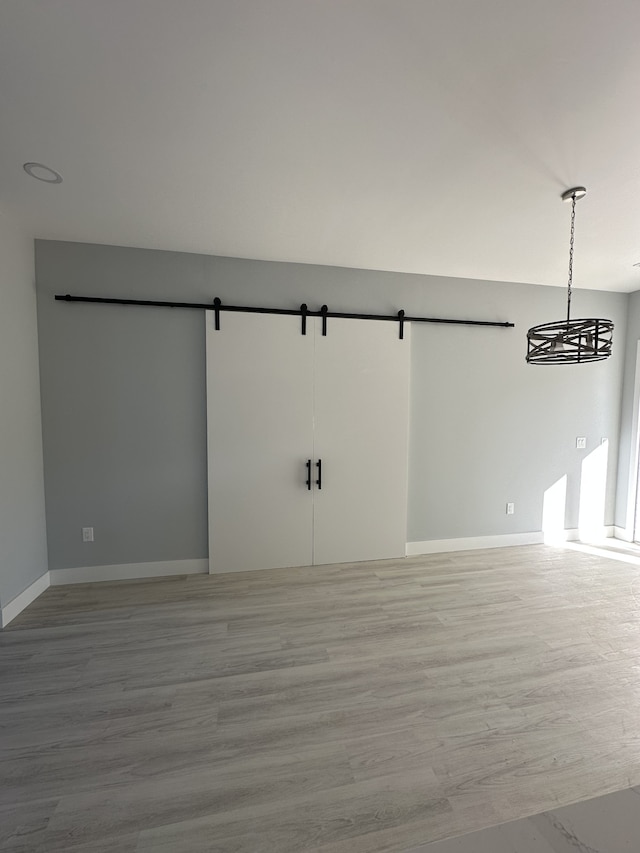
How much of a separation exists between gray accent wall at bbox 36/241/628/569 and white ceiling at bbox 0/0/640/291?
1.42 ft

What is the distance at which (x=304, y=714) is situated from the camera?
1808 millimetres

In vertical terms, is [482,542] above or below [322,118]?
below

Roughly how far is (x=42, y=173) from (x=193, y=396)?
1758 mm

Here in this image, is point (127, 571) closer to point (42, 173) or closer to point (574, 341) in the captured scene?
point (42, 173)

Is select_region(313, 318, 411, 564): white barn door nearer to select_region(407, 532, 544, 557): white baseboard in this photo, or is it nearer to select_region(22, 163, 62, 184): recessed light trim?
select_region(407, 532, 544, 557): white baseboard

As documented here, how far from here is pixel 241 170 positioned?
212cm

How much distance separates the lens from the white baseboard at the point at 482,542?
387cm

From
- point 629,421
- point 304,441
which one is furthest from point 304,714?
point 629,421

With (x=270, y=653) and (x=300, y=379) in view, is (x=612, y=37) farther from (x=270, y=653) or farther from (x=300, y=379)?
(x=270, y=653)

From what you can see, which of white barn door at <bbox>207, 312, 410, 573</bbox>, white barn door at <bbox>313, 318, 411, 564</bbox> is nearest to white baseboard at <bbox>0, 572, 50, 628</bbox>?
white barn door at <bbox>207, 312, 410, 573</bbox>

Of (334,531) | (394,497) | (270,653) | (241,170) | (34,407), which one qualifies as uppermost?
(241,170)

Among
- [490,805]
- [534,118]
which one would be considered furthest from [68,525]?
[534,118]

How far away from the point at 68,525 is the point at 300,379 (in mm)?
2393

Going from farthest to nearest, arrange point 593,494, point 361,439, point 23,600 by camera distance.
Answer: point 593,494 < point 361,439 < point 23,600
